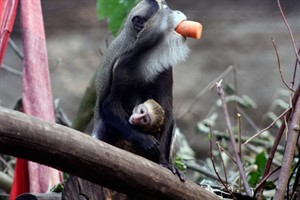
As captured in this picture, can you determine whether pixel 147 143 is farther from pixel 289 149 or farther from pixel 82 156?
pixel 82 156

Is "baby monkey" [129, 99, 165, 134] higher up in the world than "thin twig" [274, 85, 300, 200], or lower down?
higher up

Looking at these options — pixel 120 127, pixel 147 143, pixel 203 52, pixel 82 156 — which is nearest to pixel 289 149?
pixel 147 143

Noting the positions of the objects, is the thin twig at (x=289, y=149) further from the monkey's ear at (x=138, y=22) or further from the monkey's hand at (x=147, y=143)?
the monkey's ear at (x=138, y=22)

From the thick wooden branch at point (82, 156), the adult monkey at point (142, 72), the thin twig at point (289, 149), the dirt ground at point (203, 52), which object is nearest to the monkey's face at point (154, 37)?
the adult monkey at point (142, 72)

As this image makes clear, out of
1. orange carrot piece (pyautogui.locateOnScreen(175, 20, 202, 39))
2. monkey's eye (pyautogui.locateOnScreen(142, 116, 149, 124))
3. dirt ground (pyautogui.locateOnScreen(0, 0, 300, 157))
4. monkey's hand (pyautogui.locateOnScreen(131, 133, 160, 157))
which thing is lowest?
dirt ground (pyautogui.locateOnScreen(0, 0, 300, 157))

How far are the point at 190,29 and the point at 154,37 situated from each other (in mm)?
226

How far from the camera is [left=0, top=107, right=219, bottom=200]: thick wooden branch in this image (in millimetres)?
1573

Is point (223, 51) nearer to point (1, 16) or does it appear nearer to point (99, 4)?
point (99, 4)

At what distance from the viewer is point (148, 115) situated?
2.38m

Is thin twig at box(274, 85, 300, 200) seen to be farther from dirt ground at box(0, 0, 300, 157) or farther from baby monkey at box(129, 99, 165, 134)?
dirt ground at box(0, 0, 300, 157)

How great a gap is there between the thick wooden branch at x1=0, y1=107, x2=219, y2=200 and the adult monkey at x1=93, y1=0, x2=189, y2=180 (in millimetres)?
533

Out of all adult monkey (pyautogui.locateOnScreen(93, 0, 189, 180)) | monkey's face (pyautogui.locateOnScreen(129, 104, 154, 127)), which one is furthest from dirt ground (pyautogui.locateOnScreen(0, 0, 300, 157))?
monkey's face (pyautogui.locateOnScreen(129, 104, 154, 127))

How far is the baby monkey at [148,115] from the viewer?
2387 millimetres

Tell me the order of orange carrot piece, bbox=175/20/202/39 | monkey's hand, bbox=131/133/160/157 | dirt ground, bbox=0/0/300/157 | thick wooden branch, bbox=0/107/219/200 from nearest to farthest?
1. thick wooden branch, bbox=0/107/219/200
2. orange carrot piece, bbox=175/20/202/39
3. monkey's hand, bbox=131/133/160/157
4. dirt ground, bbox=0/0/300/157
